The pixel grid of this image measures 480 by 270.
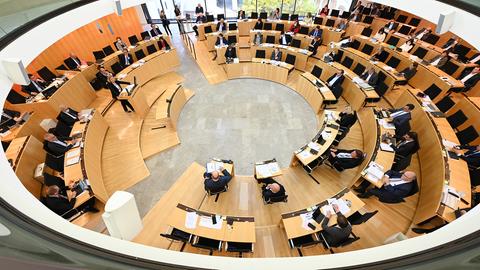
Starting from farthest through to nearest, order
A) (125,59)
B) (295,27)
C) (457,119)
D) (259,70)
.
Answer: (295,27) < (259,70) < (125,59) < (457,119)

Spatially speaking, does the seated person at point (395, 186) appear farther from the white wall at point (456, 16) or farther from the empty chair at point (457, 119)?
the empty chair at point (457, 119)

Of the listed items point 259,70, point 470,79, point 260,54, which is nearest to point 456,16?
point 470,79

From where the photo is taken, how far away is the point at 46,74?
30.5ft

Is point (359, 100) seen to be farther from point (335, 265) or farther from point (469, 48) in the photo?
point (335, 265)

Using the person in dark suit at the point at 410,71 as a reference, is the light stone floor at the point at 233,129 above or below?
below

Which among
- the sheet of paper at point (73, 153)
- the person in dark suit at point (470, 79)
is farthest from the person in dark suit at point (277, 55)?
the sheet of paper at point (73, 153)

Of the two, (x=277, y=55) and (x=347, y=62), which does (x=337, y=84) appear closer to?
(x=347, y=62)

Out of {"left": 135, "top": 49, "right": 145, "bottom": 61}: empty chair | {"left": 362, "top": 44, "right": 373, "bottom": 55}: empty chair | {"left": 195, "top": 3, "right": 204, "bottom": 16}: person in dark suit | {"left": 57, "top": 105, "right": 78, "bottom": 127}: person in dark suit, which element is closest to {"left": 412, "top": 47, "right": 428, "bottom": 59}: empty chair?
{"left": 362, "top": 44, "right": 373, "bottom": 55}: empty chair

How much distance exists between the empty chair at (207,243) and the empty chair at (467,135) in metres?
7.68

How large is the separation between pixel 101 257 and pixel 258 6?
1727 centimetres

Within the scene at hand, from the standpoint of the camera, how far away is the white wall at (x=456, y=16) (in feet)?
16.6

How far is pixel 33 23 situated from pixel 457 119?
1180cm

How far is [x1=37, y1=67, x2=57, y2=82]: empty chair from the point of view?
9180 millimetres

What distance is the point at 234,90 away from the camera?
11.1 m
